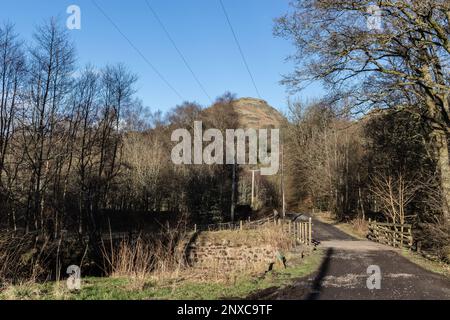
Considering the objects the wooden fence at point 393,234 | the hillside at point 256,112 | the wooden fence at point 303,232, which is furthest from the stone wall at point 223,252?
the hillside at point 256,112

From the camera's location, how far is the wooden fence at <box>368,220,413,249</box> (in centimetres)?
1883

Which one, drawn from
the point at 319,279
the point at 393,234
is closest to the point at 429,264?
the point at 319,279

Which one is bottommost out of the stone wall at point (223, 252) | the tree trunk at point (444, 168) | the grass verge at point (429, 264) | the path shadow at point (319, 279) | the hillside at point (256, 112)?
the stone wall at point (223, 252)

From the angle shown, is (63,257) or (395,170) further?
(395,170)

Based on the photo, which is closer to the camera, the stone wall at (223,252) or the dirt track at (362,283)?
the dirt track at (362,283)

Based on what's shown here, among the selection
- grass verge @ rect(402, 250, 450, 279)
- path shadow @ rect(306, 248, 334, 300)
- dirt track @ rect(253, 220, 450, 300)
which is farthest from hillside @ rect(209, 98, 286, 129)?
dirt track @ rect(253, 220, 450, 300)

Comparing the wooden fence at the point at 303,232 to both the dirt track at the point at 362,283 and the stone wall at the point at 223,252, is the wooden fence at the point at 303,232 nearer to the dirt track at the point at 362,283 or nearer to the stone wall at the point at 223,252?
the stone wall at the point at 223,252

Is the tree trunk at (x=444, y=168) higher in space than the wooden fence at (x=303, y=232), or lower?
higher

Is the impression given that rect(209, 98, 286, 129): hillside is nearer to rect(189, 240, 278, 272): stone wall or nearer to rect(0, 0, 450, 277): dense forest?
rect(0, 0, 450, 277): dense forest

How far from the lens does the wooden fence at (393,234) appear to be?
1883cm
